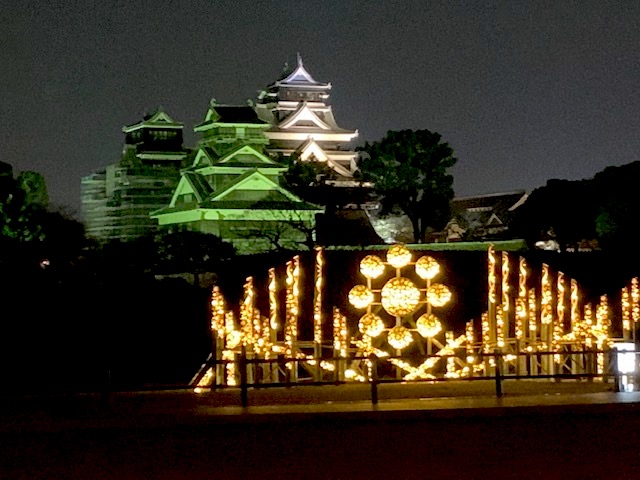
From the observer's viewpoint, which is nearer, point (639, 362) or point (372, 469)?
point (372, 469)

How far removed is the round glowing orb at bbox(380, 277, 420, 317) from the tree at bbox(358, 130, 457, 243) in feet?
149

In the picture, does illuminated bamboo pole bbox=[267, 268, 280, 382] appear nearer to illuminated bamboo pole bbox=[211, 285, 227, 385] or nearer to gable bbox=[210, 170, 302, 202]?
illuminated bamboo pole bbox=[211, 285, 227, 385]

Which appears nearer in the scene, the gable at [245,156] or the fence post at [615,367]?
the fence post at [615,367]

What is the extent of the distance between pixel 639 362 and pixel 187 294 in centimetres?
2283

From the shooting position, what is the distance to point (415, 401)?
1902cm

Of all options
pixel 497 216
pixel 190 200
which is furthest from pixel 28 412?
pixel 497 216

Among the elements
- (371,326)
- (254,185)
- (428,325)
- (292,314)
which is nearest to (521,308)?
(428,325)

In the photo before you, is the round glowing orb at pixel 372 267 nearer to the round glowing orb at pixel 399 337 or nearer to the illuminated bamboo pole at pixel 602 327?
the round glowing orb at pixel 399 337

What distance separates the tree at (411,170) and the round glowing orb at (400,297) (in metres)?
45.4

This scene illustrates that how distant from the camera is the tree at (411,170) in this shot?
6788 cm

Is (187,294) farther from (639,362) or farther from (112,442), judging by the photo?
(112,442)

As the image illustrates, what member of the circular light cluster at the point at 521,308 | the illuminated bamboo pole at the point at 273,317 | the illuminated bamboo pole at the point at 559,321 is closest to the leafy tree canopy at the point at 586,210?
the illuminated bamboo pole at the point at 559,321

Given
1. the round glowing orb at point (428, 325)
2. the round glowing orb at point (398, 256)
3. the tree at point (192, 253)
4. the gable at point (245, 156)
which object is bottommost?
the round glowing orb at point (428, 325)

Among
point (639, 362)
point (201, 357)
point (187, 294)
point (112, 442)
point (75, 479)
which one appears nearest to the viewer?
point (75, 479)
